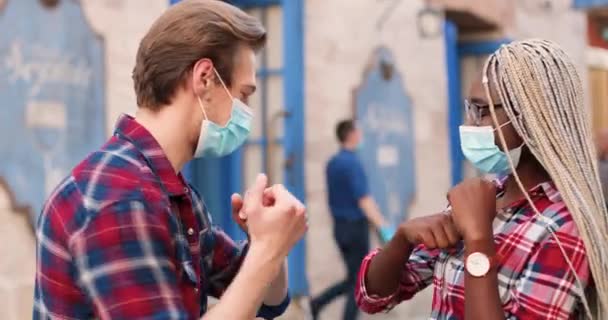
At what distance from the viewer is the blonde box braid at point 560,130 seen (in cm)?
198

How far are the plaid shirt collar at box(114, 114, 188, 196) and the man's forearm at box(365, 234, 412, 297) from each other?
59 cm

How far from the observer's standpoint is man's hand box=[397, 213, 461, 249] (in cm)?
214

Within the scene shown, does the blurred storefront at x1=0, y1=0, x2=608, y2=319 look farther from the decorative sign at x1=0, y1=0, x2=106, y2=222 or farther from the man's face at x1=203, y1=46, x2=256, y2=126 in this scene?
the man's face at x1=203, y1=46, x2=256, y2=126

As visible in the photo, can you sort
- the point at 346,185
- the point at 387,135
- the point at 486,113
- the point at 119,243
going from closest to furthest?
the point at 119,243, the point at 486,113, the point at 346,185, the point at 387,135

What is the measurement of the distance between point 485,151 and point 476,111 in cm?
10

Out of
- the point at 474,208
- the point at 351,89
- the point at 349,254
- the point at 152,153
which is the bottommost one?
the point at 349,254

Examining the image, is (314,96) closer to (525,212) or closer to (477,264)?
(525,212)

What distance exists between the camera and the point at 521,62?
6.89 ft

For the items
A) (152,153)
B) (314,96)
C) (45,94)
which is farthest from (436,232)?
(314,96)

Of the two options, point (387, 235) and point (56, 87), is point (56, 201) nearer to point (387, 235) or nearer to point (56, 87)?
point (56, 87)

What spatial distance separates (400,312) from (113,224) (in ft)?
22.2

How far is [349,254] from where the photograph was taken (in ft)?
22.0

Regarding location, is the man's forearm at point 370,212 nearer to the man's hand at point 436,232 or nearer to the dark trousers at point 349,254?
the dark trousers at point 349,254

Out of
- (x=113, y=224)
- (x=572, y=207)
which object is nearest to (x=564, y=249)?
(x=572, y=207)
